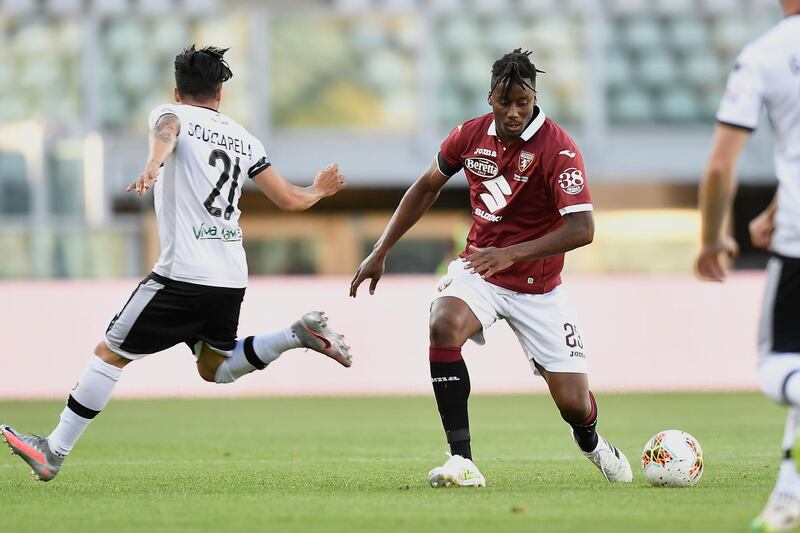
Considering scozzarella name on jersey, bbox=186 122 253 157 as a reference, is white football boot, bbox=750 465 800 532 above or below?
below

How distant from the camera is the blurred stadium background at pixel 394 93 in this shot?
26281mm

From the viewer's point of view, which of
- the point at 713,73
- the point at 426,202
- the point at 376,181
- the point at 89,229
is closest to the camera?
the point at 426,202

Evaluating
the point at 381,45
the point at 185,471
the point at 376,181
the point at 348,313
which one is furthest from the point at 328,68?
the point at 185,471

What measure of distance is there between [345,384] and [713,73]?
13833 millimetres

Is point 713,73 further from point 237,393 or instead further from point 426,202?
point 426,202

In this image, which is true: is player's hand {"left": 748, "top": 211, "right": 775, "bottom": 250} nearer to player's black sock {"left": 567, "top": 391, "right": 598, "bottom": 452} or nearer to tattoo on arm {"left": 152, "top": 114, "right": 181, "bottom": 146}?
player's black sock {"left": 567, "top": 391, "right": 598, "bottom": 452}

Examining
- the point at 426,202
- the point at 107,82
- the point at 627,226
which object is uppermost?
the point at 426,202

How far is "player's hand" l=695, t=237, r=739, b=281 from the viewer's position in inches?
202

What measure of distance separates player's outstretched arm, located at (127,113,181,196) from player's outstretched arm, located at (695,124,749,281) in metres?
2.64

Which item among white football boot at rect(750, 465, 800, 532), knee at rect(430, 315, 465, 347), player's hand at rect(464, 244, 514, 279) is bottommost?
knee at rect(430, 315, 465, 347)

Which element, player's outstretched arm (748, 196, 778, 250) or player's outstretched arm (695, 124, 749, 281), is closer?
player's outstretched arm (695, 124, 749, 281)

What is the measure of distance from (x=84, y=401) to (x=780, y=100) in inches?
154

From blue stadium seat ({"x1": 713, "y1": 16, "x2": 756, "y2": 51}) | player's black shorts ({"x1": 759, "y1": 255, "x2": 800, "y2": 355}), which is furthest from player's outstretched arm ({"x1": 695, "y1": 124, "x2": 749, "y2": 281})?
blue stadium seat ({"x1": 713, "y1": 16, "x2": 756, "y2": 51})

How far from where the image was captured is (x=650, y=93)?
27.6 meters
